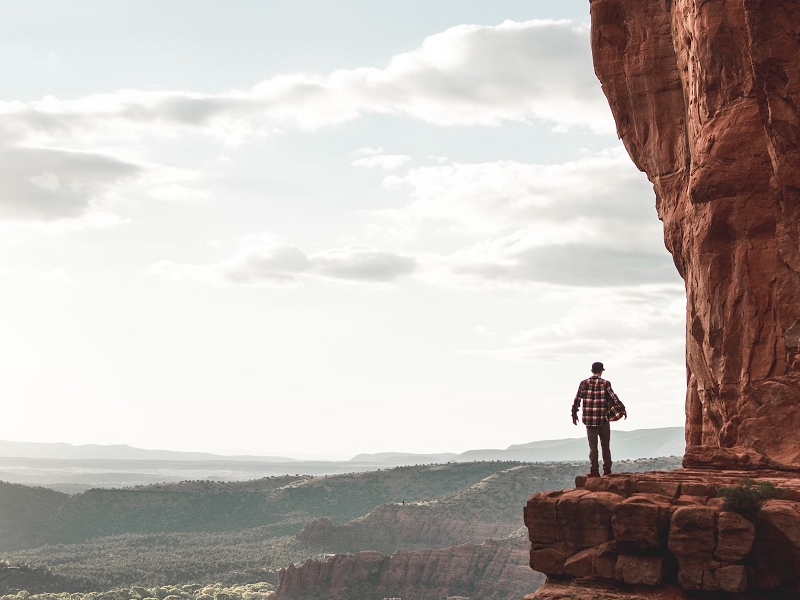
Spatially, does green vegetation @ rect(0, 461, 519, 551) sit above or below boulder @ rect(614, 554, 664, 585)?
below

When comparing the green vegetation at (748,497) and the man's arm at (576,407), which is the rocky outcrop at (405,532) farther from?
the green vegetation at (748,497)

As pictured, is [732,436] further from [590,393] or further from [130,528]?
[130,528]

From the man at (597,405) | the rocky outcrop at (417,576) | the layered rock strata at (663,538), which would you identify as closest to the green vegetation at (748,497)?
the layered rock strata at (663,538)

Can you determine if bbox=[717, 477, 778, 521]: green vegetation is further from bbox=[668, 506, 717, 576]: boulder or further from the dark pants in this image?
the dark pants

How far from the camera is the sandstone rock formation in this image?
2233 centimetres

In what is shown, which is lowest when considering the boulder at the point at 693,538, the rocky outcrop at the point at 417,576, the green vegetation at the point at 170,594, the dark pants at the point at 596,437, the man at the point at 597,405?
the green vegetation at the point at 170,594

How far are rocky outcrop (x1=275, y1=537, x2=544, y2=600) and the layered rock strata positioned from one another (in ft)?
232

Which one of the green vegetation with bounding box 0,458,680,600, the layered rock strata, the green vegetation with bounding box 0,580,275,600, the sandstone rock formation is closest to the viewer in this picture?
the layered rock strata

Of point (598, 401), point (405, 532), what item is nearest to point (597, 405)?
point (598, 401)

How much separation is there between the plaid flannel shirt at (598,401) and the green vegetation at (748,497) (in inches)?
169

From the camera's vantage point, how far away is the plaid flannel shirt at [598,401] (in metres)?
24.0

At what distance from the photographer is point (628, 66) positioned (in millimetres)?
29594

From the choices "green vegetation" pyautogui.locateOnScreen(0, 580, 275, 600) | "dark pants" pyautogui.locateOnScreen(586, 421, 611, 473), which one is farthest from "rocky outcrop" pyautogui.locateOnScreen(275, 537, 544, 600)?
"dark pants" pyautogui.locateOnScreen(586, 421, 611, 473)

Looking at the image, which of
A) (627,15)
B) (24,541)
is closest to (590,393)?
(627,15)
